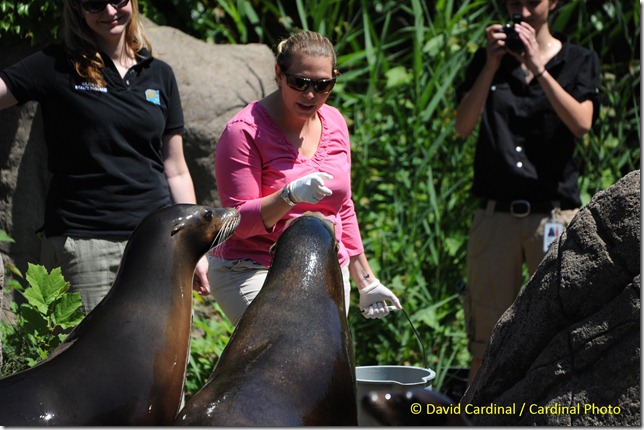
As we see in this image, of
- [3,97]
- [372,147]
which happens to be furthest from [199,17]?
[3,97]

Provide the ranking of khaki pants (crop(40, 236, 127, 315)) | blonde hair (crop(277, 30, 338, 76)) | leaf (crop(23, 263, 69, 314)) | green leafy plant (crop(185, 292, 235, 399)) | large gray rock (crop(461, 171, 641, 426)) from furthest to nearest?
green leafy plant (crop(185, 292, 235, 399)) → khaki pants (crop(40, 236, 127, 315)) → blonde hair (crop(277, 30, 338, 76)) → leaf (crop(23, 263, 69, 314)) → large gray rock (crop(461, 171, 641, 426))

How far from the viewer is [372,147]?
6047 mm

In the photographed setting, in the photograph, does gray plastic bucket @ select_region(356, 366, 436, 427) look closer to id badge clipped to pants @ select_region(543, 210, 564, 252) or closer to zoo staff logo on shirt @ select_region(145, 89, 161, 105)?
id badge clipped to pants @ select_region(543, 210, 564, 252)

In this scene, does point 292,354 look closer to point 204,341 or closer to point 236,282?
point 236,282

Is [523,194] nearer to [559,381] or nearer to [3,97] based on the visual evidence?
[559,381]

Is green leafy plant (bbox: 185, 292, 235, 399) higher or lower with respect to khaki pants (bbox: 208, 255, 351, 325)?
lower

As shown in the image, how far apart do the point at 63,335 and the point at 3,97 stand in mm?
888

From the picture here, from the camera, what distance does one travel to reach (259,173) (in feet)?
11.8

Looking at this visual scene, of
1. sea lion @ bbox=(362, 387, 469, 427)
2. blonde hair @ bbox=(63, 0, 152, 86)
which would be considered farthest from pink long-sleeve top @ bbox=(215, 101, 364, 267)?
sea lion @ bbox=(362, 387, 469, 427)

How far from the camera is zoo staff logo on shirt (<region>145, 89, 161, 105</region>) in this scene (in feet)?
12.4

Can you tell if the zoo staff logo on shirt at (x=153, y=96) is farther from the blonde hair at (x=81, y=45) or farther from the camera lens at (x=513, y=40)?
the camera lens at (x=513, y=40)

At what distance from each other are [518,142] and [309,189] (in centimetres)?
165

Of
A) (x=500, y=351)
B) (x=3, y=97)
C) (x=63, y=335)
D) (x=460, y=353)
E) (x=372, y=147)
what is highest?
(x=3, y=97)

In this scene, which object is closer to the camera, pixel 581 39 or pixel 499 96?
pixel 499 96
